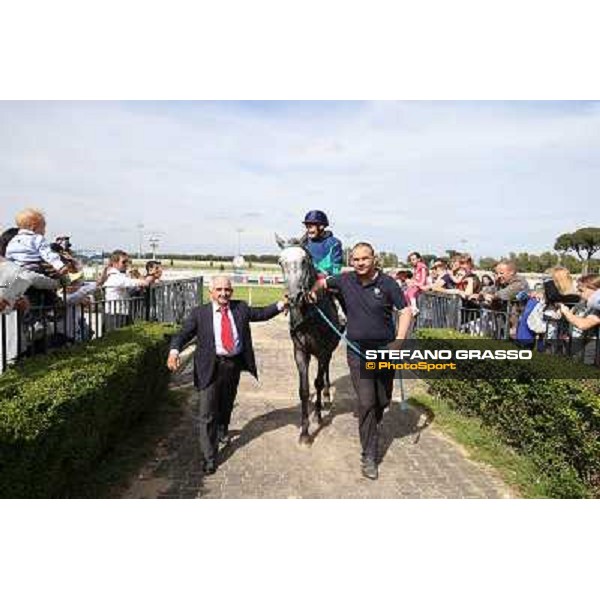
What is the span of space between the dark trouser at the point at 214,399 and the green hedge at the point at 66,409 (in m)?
0.84

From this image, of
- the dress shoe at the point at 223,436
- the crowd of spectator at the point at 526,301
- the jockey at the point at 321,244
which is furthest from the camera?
the jockey at the point at 321,244

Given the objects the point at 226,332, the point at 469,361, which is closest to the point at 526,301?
the point at 469,361

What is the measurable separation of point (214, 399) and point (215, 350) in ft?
1.62

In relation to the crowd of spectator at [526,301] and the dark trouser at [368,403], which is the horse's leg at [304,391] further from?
the crowd of spectator at [526,301]

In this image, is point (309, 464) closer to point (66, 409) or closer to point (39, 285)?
point (66, 409)

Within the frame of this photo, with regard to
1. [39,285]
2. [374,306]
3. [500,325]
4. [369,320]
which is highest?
[39,285]

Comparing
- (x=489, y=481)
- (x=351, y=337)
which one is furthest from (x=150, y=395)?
(x=489, y=481)

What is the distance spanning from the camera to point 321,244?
614cm

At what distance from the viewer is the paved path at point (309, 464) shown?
4.48 m

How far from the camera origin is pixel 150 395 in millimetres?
6145

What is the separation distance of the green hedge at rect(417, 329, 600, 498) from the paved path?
52 cm

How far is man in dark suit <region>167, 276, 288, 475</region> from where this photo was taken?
193 inches

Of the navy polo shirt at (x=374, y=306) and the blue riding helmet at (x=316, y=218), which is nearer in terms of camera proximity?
the navy polo shirt at (x=374, y=306)

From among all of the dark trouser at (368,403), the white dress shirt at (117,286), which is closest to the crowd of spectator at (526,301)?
the dark trouser at (368,403)
